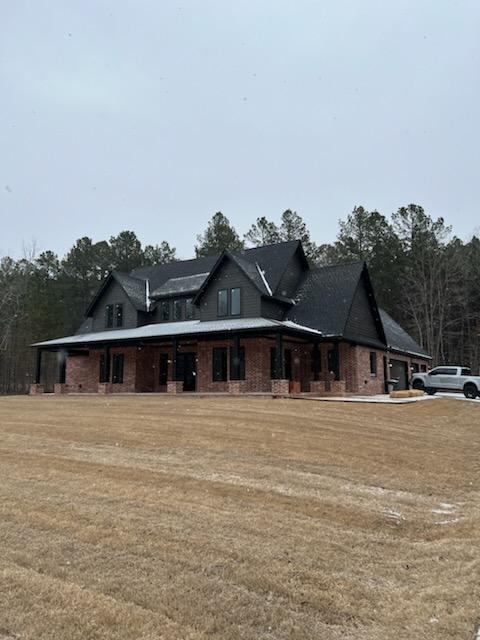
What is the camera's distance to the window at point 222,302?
25469 millimetres

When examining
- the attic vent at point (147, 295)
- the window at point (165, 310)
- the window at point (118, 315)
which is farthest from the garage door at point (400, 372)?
the window at point (118, 315)

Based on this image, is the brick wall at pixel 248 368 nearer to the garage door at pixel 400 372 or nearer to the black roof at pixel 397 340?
the black roof at pixel 397 340

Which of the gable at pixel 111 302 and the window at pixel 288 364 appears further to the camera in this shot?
the gable at pixel 111 302

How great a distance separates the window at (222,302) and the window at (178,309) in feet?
12.3

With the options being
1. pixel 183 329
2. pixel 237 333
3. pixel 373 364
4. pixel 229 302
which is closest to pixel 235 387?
pixel 237 333

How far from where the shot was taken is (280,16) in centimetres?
1738

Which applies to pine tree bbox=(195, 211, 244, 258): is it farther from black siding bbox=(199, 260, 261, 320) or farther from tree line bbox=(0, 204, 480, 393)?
black siding bbox=(199, 260, 261, 320)

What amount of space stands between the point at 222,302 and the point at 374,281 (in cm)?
2475

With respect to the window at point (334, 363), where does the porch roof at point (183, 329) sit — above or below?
above

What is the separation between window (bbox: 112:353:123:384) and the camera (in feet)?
93.7

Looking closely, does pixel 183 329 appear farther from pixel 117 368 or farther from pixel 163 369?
pixel 117 368

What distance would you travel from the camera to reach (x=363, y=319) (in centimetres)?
2703

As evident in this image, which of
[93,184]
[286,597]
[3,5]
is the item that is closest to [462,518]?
[286,597]

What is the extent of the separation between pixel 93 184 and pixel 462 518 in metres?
29.5
